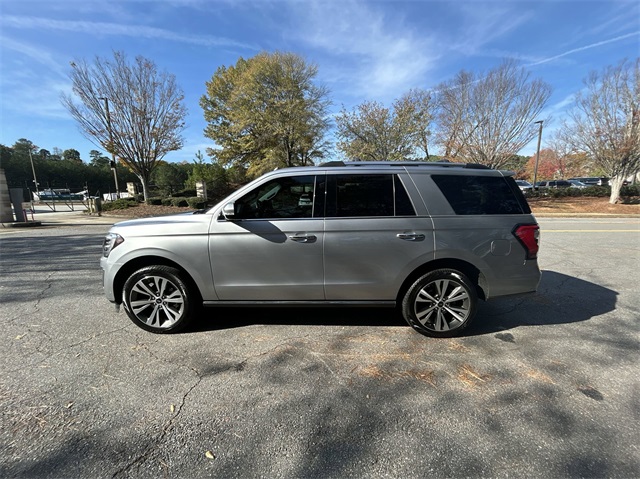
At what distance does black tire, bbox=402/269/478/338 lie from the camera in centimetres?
341

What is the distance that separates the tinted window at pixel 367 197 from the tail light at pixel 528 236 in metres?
1.18

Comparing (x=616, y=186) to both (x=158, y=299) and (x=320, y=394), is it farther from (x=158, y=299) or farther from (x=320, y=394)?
(x=158, y=299)

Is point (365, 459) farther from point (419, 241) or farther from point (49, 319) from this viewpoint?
point (49, 319)

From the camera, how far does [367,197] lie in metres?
3.47

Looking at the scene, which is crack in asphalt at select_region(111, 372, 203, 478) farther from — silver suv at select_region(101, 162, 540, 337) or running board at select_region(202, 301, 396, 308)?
silver suv at select_region(101, 162, 540, 337)

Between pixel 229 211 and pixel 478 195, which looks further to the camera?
pixel 478 195

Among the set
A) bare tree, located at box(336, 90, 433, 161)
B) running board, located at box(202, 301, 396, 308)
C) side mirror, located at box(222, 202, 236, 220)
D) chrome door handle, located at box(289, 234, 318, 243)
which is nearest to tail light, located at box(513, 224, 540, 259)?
running board, located at box(202, 301, 396, 308)

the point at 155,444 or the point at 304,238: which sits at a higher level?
the point at 304,238

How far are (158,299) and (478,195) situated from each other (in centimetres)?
378

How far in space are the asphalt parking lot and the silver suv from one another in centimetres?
43

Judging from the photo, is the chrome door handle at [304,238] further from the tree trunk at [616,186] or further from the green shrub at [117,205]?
the tree trunk at [616,186]

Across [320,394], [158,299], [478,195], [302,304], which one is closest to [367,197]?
[478,195]

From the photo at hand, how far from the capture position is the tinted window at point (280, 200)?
11.4ft

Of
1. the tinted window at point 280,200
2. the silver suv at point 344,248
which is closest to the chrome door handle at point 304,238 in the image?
the silver suv at point 344,248
